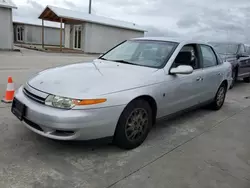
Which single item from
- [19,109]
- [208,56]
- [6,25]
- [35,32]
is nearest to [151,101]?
[19,109]

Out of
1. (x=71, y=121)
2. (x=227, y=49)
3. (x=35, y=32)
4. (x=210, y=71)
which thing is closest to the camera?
(x=71, y=121)

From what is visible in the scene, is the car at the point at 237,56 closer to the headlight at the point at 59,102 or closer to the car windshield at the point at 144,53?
the car windshield at the point at 144,53

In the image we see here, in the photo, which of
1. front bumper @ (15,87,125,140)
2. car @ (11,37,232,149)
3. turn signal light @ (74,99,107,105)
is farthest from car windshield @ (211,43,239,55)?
turn signal light @ (74,99,107,105)

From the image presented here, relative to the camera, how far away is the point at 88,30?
20.9 m

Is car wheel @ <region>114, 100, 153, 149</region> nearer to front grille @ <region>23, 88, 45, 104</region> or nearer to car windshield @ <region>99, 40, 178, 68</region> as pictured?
car windshield @ <region>99, 40, 178, 68</region>

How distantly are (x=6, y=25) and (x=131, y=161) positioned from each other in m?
16.7

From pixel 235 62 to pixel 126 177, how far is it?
23.5 feet

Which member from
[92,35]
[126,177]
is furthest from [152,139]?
[92,35]

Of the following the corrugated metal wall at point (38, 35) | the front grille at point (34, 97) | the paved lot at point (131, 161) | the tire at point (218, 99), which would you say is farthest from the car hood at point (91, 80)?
the corrugated metal wall at point (38, 35)

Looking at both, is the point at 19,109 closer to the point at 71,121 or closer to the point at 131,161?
the point at 71,121

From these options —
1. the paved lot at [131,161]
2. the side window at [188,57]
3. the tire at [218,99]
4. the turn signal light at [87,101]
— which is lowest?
the paved lot at [131,161]

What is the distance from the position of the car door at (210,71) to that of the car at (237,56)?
3534 mm

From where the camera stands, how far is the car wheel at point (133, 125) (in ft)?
9.78

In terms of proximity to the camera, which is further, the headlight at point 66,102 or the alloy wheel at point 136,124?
the alloy wheel at point 136,124
